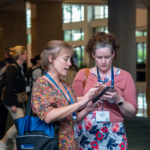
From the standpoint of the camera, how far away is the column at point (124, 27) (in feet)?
26.6

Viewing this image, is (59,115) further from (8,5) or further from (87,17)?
(87,17)

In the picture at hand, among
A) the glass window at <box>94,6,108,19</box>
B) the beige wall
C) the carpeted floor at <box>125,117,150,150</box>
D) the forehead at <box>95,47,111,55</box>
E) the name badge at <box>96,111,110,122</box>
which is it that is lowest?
the carpeted floor at <box>125,117,150,150</box>

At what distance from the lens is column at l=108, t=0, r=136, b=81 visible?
8.11 metres

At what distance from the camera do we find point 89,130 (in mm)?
2334

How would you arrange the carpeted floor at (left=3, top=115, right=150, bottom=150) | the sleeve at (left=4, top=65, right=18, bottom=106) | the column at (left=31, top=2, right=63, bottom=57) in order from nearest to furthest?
the sleeve at (left=4, top=65, right=18, bottom=106)
the carpeted floor at (left=3, top=115, right=150, bottom=150)
the column at (left=31, top=2, right=63, bottom=57)

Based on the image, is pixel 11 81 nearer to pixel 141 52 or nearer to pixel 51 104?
pixel 51 104

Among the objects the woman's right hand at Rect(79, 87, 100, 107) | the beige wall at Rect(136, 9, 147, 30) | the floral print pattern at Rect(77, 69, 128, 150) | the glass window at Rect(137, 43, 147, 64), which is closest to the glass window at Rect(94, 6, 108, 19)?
the glass window at Rect(137, 43, 147, 64)

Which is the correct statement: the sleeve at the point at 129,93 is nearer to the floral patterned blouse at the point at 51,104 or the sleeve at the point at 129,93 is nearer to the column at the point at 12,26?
the floral patterned blouse at the point at 51,104

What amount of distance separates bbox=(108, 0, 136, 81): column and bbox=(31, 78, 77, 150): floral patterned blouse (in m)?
6.43

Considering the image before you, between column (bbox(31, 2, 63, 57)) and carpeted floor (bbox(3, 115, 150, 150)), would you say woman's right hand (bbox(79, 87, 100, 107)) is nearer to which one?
carpeted floor (bbox(3, 115, 150, 150))

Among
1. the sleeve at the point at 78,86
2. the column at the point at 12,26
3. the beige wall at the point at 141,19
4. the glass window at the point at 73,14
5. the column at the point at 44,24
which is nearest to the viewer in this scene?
the sleeve at the point at 78,86

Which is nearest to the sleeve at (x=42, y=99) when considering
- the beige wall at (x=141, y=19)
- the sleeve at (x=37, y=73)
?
the sleeve at (x=37, y=73)

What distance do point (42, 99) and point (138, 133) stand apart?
4.79 meters

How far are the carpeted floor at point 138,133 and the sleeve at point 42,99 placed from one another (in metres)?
3.64
